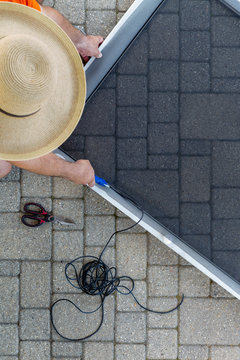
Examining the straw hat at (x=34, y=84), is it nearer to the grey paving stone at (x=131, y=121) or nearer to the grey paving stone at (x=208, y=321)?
the grey paving stone at (x=131, y=121)

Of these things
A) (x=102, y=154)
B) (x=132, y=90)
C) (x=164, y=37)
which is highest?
(x=164, y=37)

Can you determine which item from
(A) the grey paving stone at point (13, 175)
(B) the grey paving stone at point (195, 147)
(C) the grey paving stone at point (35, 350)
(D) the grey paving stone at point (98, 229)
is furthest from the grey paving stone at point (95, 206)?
(C) the grey paving stone at point (35, 350)

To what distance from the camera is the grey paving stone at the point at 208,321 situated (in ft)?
9.63

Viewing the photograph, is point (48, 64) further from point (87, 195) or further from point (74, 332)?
point (74, 332)

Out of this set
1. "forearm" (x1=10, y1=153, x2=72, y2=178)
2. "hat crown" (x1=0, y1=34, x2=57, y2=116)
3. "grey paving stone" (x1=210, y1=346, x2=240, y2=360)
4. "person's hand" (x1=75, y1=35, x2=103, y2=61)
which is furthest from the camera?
"grey paving stone" (x1=210, y1=346, x2=240, y2=360)

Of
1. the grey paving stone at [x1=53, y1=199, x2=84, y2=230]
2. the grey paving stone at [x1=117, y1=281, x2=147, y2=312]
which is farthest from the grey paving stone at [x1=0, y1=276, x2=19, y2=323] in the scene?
the grey paving stone at [x1=117, y1=281, x2=147, y2=312]

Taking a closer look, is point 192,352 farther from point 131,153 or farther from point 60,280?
point 131,153

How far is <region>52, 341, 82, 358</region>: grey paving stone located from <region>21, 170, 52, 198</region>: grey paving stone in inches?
39.8

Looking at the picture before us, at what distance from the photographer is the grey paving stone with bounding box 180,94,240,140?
263cm

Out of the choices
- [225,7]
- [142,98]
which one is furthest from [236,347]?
[225,7]

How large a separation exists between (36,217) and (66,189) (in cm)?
27

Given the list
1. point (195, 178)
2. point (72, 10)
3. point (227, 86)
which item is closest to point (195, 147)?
point (195, 178)

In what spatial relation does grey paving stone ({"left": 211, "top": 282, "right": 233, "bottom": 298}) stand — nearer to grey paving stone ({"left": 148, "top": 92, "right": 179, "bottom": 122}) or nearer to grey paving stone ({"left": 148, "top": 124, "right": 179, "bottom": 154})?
grey paving stone ({"left": 148, "top": 124, "right": 179, "bottom": 154})

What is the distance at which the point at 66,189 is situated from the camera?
291 cm
